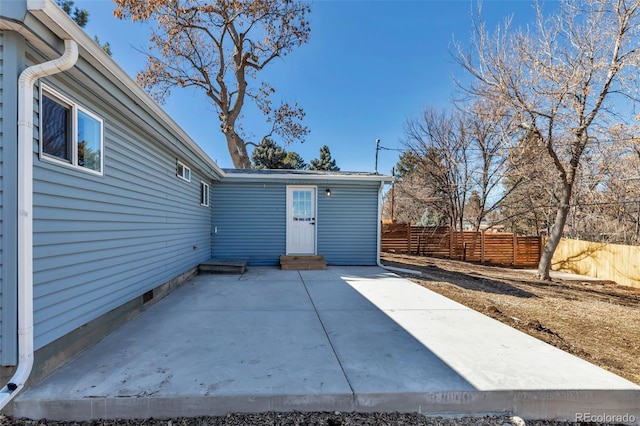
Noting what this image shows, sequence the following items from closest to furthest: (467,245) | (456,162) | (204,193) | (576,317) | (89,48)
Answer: (89,48) < (576,317) < (204,193) < (467,245) < (456,162)

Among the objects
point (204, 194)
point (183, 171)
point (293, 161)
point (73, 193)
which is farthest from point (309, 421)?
point (293, 161)

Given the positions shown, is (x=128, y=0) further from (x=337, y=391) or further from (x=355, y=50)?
(x=337, y=391)

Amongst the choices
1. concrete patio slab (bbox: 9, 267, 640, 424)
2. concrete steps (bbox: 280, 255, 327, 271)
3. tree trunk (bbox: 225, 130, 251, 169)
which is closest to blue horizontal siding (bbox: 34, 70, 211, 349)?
concrete patio slab (bbox: 9, 267, 640, 424)

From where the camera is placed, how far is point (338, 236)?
771 centimetres

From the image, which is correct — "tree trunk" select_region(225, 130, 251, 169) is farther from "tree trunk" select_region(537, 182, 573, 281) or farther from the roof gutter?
"tree trunk" select_region(537, 182, 573, 281)

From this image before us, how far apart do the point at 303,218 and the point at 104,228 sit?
5.02 m

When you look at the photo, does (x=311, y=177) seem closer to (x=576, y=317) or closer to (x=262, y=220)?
(x=262, y=220)

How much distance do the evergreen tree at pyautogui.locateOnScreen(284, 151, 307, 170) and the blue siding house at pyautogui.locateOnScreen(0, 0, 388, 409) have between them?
1764 centimetres

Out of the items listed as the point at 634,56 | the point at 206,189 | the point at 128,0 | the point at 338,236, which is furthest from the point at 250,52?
the point at 634,56

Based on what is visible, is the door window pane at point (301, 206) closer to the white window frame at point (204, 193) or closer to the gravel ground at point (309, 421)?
the white window frame at point (204, 193)

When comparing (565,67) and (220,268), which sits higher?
(565,67)

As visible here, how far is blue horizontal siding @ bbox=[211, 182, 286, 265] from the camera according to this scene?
754 centimetres

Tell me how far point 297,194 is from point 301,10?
854 cm

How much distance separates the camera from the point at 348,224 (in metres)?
7.73
